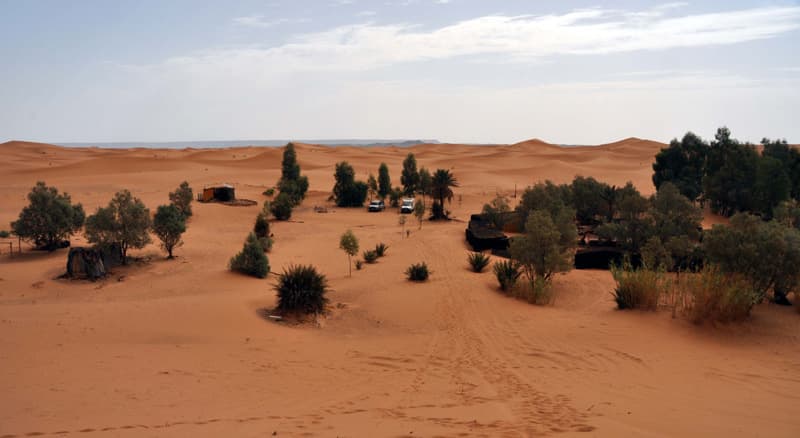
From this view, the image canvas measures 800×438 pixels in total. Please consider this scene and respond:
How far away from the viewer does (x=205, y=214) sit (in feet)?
102

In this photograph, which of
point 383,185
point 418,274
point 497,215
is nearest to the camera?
point 418,274

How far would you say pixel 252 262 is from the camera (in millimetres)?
17219

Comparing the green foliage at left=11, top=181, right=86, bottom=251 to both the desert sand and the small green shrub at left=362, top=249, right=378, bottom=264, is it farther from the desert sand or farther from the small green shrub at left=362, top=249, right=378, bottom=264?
the small green shrub at left=362, top=249, right=378, bottom=264

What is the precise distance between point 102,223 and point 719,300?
17.8m

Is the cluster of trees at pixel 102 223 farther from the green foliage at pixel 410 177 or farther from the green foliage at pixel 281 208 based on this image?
the green foliage at pixel 410 177

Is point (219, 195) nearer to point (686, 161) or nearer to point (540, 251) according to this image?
point (540, 251)

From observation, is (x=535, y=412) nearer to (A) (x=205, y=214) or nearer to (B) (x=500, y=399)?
(B) (x=500, y=399)

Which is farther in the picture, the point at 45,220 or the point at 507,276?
the point at 45,220

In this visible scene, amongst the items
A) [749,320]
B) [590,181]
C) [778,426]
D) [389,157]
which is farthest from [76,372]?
[389,157]

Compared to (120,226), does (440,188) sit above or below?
above

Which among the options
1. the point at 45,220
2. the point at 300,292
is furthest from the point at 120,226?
the point at 300,292

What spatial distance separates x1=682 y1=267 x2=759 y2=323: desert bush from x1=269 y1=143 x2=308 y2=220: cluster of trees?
24.4 m

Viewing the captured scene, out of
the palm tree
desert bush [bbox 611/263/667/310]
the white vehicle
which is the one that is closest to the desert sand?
desert bush [bbox 611/263/667/310]

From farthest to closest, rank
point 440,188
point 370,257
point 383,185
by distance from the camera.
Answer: point 383,185 → point 440,188 → point 370,257
